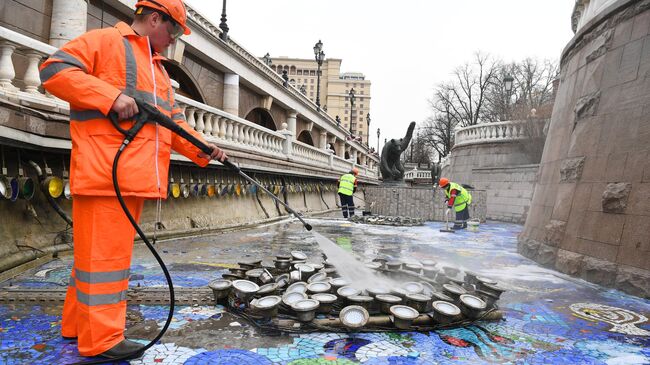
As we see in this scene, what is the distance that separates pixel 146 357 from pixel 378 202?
576 inches

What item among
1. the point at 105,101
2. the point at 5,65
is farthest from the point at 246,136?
the point at 105,101

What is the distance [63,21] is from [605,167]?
10.3m

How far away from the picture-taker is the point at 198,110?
9555 millimetres

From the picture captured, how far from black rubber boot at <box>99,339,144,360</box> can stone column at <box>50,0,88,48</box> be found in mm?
8297

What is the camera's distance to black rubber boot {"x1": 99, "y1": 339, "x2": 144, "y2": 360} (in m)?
2.61

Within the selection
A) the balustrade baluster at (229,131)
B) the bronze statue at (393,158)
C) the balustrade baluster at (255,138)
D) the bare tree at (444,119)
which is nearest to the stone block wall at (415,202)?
the bronze statue at (393,158)

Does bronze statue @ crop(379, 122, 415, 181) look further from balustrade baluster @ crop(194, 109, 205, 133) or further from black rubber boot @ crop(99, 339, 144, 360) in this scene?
Result: black rubber boot @ crop(99, 339, 144, 360)

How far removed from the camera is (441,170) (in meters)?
37.3

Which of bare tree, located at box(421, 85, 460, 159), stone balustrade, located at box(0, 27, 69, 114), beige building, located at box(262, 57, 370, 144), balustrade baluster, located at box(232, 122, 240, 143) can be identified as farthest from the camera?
beige building, located at box(262, 57, 370, 144)

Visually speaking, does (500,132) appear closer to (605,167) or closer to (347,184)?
(347,184)

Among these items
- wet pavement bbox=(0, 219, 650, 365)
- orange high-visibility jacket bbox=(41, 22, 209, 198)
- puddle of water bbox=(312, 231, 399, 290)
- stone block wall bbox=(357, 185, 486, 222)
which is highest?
orange high-visibility jacket bbox=(41, 22, 209, 198)

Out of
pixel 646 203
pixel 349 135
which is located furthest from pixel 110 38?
pixel 349 135

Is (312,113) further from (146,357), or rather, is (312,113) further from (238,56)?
(146,357)

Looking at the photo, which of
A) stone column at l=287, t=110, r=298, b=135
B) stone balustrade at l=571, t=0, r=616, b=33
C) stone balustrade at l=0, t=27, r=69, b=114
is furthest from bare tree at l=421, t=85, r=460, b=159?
stone balustrade at l=0, t=27, r=69, b=114
